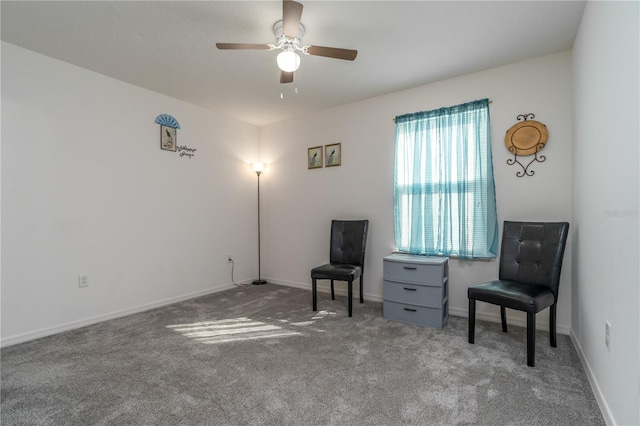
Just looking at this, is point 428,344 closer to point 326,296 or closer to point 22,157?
point 326,296

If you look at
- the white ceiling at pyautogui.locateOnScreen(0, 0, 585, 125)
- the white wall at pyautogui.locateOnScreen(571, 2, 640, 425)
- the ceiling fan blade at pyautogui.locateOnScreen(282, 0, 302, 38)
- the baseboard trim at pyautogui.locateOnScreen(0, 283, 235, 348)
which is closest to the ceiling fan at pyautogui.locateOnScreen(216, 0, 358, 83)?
the ceiling fan blade at pyautogui.locateOnScreen(282, 0, 302, 38)

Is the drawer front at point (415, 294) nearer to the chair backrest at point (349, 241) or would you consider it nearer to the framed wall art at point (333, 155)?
the chair backrest at point (349, 241)

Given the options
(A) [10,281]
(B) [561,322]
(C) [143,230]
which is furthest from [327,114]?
(A) [10,281]

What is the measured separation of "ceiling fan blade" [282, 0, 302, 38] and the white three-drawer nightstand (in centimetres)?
211

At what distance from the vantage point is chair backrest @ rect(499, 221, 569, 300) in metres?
2.19

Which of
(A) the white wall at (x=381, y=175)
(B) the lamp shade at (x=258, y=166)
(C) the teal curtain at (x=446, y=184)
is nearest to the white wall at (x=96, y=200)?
(B) the lamp shade at (x=258, y=166)

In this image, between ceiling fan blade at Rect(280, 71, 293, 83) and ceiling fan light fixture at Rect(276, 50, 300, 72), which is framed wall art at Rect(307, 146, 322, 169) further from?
ceiling fan light fixture at Rect(276, 50, 300, 72)

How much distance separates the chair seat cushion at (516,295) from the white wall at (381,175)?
1.97 feet

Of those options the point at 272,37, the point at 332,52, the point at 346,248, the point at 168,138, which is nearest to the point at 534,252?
the point at 346,248

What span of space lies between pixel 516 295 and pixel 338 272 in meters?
1.53

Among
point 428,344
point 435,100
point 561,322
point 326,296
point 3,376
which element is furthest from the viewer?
point 326,296

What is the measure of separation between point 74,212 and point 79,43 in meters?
1.47

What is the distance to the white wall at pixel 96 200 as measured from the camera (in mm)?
2434

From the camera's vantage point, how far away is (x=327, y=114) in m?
3.96
